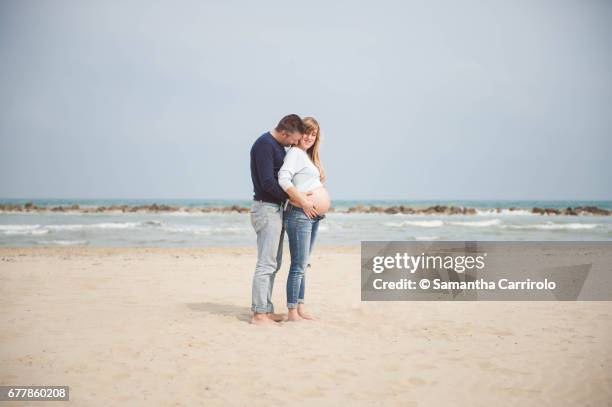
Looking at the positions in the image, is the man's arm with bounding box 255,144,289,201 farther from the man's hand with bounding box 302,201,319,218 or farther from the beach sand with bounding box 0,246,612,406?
the beach sand with bounding box 0,246,612,406

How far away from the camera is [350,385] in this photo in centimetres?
333

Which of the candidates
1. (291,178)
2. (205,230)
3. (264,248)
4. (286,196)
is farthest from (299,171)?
(205,230)

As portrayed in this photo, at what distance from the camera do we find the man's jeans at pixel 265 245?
4789 mm

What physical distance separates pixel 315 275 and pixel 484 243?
8.15m

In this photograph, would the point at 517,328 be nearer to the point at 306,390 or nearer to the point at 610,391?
the point at 610,391

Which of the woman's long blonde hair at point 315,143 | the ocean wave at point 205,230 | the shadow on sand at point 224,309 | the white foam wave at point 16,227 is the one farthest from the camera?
the ocean wave at point 205,230

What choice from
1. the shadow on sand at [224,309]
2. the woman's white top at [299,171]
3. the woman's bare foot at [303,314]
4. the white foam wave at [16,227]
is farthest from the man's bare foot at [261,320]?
the white foam wave at [16,227]

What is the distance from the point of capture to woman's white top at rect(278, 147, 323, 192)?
15.1ft

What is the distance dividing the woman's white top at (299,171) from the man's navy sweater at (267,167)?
83mm

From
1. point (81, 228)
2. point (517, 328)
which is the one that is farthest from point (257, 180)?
point (81, 228)

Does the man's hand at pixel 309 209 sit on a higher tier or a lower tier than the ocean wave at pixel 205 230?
higher

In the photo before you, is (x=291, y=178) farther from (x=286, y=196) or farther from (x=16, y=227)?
(x=16, y=227)

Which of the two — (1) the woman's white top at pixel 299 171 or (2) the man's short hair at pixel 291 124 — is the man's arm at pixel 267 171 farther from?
(2) the man's short hair at pixel 291 124

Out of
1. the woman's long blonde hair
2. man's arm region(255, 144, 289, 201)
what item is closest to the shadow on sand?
man's arm region(255, 144, 289, 201)
